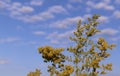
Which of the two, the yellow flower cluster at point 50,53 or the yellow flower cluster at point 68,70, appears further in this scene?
the yellow flower cluster at point 50,53

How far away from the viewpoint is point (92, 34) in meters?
32.5

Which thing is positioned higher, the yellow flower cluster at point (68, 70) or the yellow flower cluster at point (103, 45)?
the yellow flower cluster at point (103, 45)

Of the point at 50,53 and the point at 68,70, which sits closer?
the point at 68,70

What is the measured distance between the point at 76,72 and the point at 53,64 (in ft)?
9.41

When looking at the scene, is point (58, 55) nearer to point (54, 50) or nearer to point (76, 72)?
point (54, 50)

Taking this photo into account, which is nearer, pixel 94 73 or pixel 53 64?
pixel 94 73

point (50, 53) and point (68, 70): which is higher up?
point (50, 53)

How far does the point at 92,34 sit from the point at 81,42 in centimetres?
140

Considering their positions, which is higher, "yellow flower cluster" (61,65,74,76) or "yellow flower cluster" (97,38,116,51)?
"yellow flower cluster" (97,38,116,51)

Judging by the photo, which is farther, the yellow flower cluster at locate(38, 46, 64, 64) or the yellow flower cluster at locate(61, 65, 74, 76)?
the yellow flower cluster at locate(38, 46, 64, 64)

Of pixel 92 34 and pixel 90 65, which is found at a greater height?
pixel 92 34

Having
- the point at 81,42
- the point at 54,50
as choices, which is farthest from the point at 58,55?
the point at 81,42

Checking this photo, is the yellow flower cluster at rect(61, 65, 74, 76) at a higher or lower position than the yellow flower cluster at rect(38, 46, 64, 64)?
lower

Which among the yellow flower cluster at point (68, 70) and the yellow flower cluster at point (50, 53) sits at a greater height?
the yellow flower cluster at point (50, 53)
